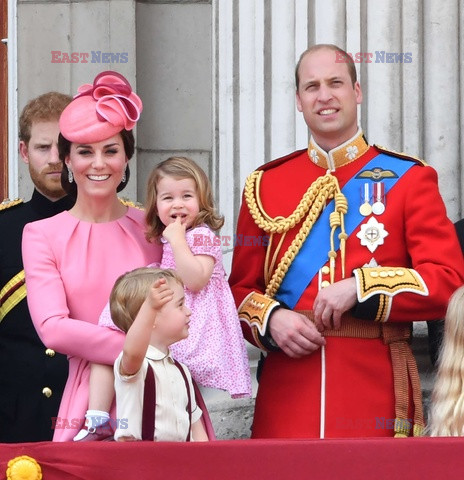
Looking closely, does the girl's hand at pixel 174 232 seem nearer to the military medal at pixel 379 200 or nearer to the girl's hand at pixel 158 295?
the girl's hand at pixel 158 295

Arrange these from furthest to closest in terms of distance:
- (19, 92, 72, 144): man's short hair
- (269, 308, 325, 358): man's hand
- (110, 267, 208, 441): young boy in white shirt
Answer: (19, 92, 72, 144): man's short hair → (269, 308, 325, 358): man's hand → (110, 267, 208, 441): young boy in white shirt

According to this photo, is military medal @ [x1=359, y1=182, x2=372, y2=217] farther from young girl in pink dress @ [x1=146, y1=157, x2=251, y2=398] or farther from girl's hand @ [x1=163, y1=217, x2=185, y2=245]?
girl's hand @ [x1=163, y1=217, x2=185, y2=245]

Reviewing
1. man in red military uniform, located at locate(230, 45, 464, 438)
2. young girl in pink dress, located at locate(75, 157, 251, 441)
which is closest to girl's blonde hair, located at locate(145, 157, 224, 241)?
young girl in pink dress, located at locate(75, 157, 251, 441)

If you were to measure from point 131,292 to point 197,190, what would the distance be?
1.54 ft

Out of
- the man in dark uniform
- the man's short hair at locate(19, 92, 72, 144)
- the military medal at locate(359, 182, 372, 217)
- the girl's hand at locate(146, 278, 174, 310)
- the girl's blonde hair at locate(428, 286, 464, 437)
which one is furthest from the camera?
the man's short hair at locate(19, 92, 72, 144)

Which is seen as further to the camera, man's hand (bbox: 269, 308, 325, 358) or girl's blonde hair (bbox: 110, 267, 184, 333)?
man's hand (bbox: 269, 308, 325, 358)

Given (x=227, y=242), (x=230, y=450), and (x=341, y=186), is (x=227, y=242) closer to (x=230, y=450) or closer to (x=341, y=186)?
(x=341, y=186)

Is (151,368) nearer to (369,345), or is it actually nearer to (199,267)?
(199,267)

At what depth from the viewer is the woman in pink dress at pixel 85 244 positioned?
5008 mm

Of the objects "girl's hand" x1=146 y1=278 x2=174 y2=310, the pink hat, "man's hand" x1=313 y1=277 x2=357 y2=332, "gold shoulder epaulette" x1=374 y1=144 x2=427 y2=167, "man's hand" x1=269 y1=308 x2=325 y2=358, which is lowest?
"man's hand" x1=269 y1=308 x2=325 y2=358

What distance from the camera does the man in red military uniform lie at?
17.1ft

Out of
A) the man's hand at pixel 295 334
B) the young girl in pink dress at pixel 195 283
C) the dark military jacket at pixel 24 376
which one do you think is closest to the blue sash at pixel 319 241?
the man's hand at pixel 295 334

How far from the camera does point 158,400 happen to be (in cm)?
482

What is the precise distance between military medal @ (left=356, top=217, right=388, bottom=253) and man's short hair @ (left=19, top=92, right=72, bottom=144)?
1066 mm
